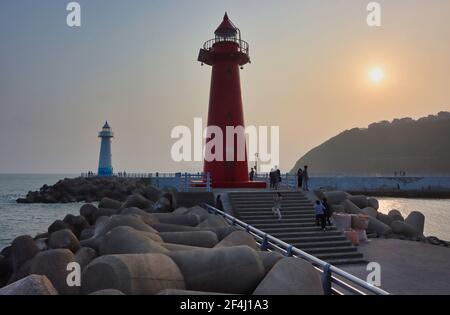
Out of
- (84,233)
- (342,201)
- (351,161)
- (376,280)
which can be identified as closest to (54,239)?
(84,233)

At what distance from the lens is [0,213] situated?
1646 inches

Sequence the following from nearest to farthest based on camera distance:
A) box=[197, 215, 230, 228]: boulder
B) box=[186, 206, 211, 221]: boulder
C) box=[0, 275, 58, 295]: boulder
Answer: box=[0, 275, 58, 295]: boulder, box=[197, 215, 230, 228]: boulder, box=[186, 206, 211, 221]: boulder

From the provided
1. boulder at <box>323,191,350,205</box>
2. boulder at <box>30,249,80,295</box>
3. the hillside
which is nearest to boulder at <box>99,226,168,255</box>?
boulder at <box>30,249,80,295</box>

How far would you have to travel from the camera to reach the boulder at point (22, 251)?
1166 cm

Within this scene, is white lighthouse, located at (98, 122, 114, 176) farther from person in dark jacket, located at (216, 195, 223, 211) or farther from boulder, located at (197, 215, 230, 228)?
boulder, located at (197, 215, 230, 228)

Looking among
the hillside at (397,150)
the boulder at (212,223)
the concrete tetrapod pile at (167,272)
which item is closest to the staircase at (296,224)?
the boulder at (212,223)

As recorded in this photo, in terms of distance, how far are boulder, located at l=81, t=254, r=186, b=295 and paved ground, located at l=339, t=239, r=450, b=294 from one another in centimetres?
520

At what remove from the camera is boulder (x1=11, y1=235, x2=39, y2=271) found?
11656mm

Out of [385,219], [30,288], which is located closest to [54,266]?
[30,288]

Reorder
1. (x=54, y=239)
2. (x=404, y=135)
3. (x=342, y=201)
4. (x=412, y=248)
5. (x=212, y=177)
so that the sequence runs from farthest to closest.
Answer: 1. (x=404, y=135)
2. (x=212, y=177)
3. (x=342, y=201)
4. (x=412, y=248)
5. (x=54, y=239)

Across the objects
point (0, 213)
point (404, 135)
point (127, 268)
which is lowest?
point (0, 213)

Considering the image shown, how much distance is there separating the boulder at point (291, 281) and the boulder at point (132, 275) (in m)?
1.33
